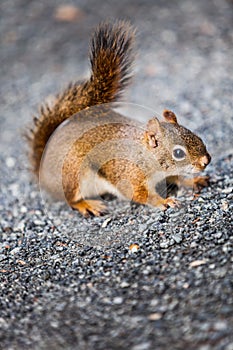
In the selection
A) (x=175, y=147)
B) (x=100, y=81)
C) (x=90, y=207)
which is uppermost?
(x=100, y=81)

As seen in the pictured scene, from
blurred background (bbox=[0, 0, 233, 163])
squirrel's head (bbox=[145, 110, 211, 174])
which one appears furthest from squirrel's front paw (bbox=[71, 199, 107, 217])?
blurred background (bbox=[0, 0, 233, 163])

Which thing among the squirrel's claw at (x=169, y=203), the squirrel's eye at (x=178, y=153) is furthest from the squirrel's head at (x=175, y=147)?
the squirrel's claw at (x=169, y=203)

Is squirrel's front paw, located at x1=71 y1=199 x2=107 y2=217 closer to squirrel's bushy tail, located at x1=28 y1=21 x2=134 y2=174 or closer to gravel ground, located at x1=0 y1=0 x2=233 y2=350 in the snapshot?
gravel ground, located at x1=0 y1=0 x2=233 y2=350

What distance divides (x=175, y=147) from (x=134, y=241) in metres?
0.50

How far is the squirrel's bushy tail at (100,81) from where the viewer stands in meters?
2.73

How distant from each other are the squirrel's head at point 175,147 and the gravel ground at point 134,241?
247 mm

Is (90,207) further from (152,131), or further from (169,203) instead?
(152,131)

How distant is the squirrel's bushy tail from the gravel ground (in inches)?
19.8

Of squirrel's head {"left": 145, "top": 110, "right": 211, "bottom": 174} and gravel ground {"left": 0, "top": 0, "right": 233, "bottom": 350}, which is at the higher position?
squirrel's head {"left": 145, "top": 110, "right": 211, "bottom": 174}

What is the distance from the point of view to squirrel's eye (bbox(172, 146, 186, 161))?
2707 millimetres

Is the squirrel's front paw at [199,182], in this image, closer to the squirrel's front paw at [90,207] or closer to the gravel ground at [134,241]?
the gravel ground at [134,241]

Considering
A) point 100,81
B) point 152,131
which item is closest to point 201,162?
point 152,131

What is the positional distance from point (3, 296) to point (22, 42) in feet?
11.6

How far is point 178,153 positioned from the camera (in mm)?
2725
